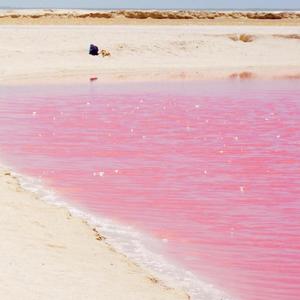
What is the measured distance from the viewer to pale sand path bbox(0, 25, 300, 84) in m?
31.5

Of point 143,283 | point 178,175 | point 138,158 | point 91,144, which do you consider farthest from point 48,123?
point 143,283

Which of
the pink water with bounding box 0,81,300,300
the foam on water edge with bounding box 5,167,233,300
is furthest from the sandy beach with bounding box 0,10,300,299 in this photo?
the pink water with bounding box 0,81,300,300

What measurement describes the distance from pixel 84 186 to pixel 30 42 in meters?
27.3

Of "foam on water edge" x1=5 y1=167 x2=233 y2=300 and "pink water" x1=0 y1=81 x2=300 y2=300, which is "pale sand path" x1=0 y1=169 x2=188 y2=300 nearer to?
"foam on water edge" x1=5 y1=167 x2=233 y2=300

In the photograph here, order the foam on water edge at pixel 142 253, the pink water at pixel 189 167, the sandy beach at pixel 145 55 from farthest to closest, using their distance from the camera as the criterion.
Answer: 1. the sandy beach at pixel 145 55
2. the pink water at pixel 189 167
3. the foam on water edge at pixel 142 253

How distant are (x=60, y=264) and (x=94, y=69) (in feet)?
83.6

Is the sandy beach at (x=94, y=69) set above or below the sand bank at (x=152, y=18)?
above

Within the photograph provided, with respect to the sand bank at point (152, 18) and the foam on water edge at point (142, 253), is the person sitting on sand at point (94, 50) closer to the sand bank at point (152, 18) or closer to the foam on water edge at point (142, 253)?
the sand bank at point (152, 18)

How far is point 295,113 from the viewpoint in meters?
19.8

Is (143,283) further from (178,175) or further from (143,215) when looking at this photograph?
(178,175)

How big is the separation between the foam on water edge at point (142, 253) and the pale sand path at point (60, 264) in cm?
19

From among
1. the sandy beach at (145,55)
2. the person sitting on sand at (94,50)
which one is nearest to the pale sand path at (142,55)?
the sandy beach at (145,55)

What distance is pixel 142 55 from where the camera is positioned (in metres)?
37.0

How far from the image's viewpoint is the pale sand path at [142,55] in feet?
103
